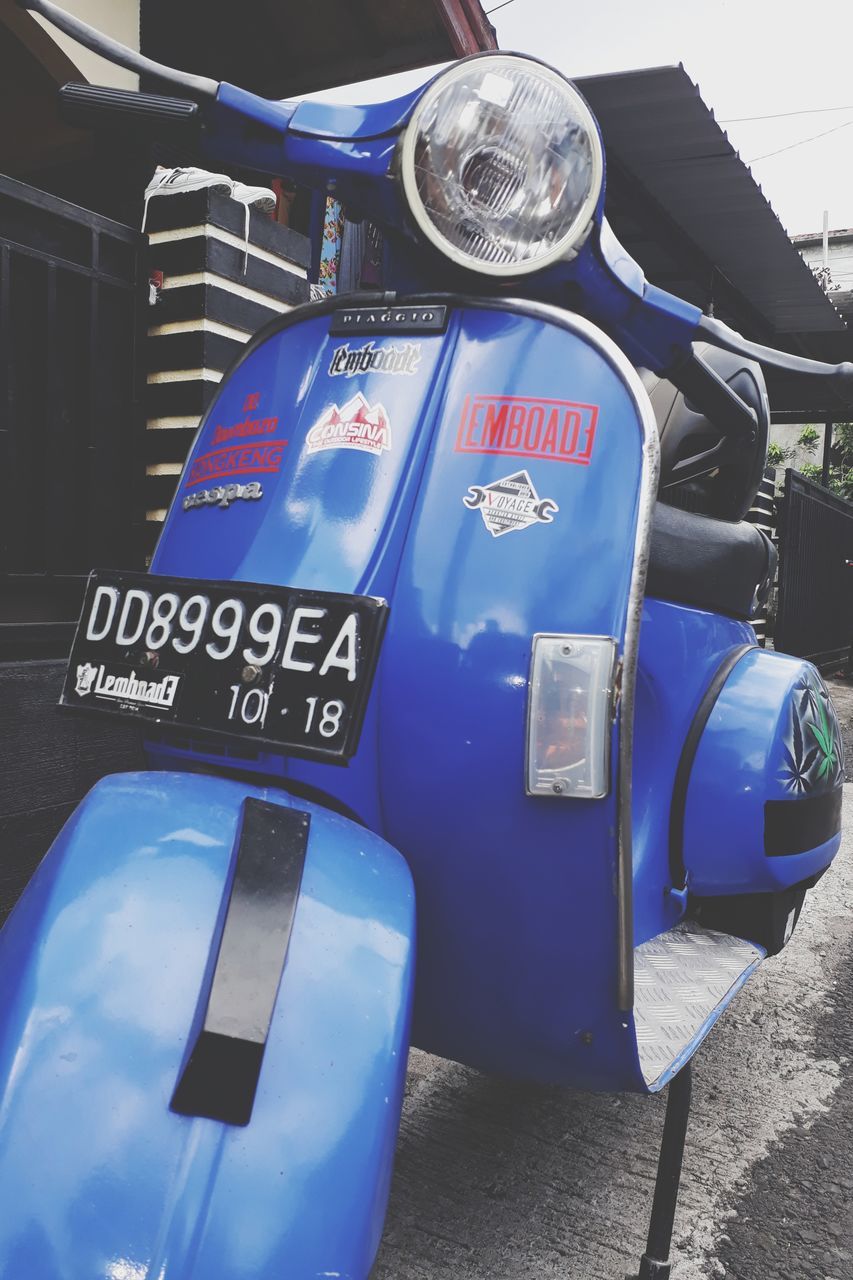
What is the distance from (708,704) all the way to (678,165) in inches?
188

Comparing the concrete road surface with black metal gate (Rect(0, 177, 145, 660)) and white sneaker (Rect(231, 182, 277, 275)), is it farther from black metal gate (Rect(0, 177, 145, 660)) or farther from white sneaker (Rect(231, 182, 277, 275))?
white sneaker (Rect(231, 182, 277, 275))

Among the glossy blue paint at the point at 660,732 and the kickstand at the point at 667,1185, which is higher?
the glossy blue paint at the point at 660,732

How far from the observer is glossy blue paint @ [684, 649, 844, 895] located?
1615mm

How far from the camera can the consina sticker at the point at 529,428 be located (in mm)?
1257

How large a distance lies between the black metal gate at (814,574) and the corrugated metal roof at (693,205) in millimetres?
1606

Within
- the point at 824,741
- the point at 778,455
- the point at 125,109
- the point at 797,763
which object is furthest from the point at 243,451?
the point at 778,455

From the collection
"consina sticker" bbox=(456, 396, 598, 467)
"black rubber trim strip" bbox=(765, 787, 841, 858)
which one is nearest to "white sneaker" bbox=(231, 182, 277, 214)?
"consina sticker" bbox=(456, 396, 598, 467)

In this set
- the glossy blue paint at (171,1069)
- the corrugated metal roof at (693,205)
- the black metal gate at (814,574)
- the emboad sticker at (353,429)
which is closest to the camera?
the glossy blue paint at (171,1069)

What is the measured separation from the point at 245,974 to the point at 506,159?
1.03 m

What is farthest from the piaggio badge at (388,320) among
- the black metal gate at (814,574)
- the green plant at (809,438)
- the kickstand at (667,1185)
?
the green plant at (809,438)

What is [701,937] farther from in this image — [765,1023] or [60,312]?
[60,312]

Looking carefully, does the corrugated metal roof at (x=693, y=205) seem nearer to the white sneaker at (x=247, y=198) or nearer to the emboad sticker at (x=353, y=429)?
the white sneaker at (x=247, y=198)

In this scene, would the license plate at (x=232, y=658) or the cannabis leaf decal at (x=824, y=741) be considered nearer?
the license plate at (x=232, y=658)

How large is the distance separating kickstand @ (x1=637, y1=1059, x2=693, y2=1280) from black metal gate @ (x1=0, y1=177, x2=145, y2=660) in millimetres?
2059
